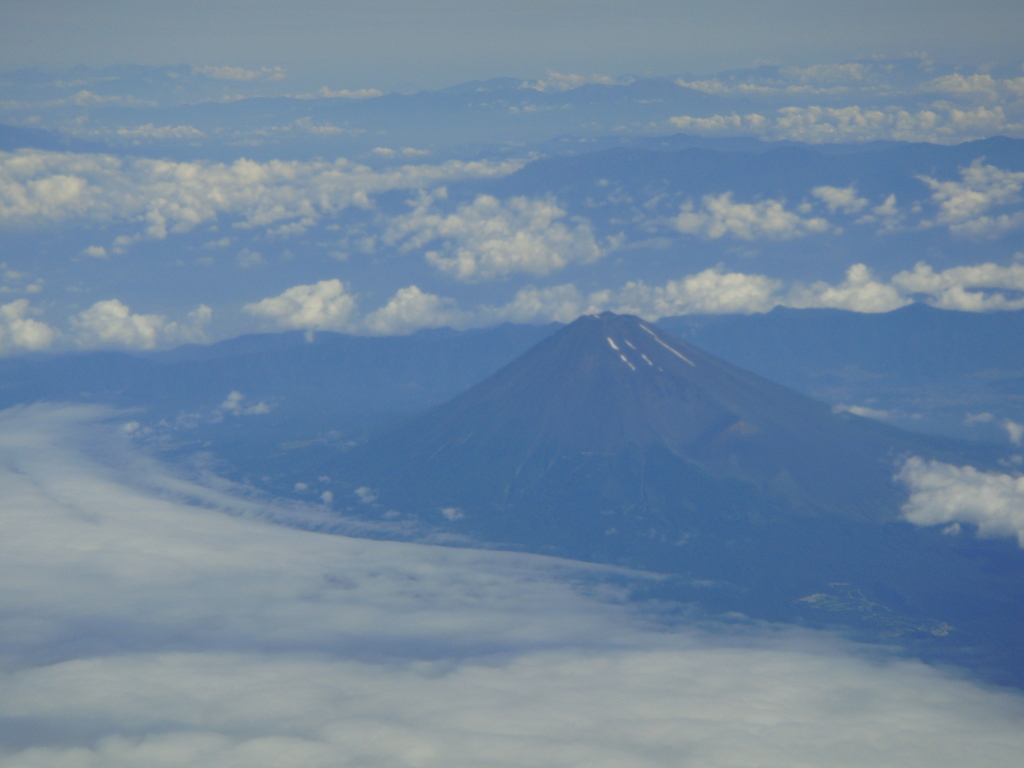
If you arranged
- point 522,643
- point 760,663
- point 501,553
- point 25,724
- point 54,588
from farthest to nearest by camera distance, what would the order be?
point 501,553
point 54,588
point 522,643
point 760,663
point 25,724

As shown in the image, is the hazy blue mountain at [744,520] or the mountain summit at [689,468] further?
the mountain summit at [689,468]

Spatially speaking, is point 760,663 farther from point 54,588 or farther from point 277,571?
point 54,588

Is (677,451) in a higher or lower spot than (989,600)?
higher

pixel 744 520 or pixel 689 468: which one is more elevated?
pixel 689 468

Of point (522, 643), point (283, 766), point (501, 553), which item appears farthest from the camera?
point (501, 553)

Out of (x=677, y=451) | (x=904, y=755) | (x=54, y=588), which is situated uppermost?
(x=677, y=451)

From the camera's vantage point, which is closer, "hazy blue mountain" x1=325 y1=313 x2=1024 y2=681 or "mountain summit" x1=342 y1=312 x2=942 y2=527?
"hazy blue mountain" x1=325 y1=313 x2=1024 y2=681

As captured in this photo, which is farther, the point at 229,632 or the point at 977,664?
the point at 229,632

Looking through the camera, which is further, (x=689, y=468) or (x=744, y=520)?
(x=689, y=468)

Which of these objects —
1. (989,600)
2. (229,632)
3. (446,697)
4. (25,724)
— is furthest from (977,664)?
(25,724)
